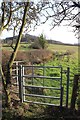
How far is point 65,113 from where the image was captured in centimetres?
488

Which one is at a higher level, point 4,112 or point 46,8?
point 46,8

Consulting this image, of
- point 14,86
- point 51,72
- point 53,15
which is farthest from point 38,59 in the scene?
Result: point 53,15

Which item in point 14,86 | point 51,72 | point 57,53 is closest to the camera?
point 14,86

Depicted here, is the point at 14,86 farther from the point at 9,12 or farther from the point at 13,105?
the point at 9,12

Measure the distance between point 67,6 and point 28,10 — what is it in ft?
3.94

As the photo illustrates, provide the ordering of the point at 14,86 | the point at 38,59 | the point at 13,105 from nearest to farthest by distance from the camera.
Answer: the point at 13,105
the point at 14,86
the point at 38,59

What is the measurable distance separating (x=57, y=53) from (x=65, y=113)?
27.2 feet

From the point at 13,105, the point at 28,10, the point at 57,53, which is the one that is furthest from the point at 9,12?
the point at 57,53

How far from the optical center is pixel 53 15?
15.4 ft

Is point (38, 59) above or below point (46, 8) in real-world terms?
below

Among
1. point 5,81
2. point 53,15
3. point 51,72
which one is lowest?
point 51,72

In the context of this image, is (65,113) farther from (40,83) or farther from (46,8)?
(40,83)

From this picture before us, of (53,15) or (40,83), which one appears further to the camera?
(40,83)

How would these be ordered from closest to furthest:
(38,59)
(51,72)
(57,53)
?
(51,72), (38,59), (57,53)
